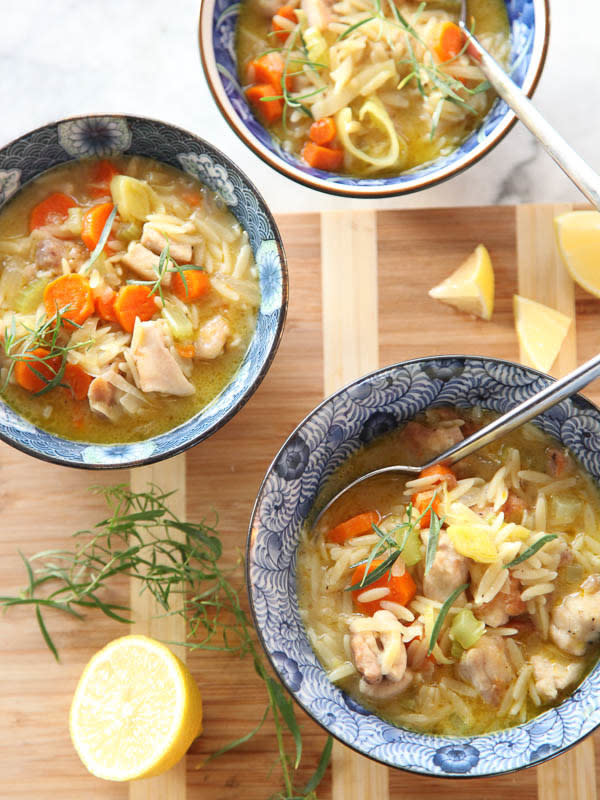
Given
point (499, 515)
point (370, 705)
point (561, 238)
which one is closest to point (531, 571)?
point (499, 515)

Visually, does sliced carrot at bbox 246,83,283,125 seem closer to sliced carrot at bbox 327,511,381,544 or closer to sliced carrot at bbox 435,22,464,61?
sliced carrot at bbox 435,22,464,61

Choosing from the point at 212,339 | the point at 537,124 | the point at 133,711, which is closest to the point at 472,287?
the point at 537,124

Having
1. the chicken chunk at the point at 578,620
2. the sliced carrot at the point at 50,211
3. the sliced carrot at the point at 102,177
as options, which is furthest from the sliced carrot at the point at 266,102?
the chicken chunk at the point at 578,620

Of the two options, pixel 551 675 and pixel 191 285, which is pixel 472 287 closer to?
pixel 191 285

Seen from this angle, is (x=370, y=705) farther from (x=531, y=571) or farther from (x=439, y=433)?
(x=439, y=433)

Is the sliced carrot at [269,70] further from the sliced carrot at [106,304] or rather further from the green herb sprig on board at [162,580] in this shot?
the green herb sprig on board at [162,580]

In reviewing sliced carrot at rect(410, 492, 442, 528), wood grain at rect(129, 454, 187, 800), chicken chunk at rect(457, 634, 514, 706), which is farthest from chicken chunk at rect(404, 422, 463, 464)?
wood grain at rect(129, 454, 187, 800)
